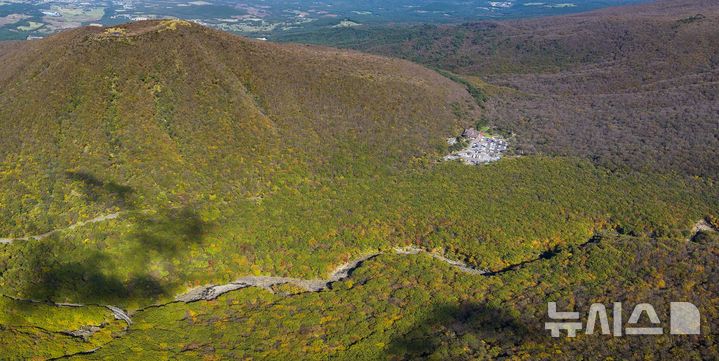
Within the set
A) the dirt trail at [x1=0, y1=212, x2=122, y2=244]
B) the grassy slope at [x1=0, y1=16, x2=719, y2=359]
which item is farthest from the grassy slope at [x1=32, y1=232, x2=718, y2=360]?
the dirt trail at [x1=0, y1=212, x2=122, y2=244]

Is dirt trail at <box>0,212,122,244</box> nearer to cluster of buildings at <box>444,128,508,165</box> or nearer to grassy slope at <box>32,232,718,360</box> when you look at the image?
grassy slope at <box>32,232,718,360</box>

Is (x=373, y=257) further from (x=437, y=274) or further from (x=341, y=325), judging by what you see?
(x=341, y=325)

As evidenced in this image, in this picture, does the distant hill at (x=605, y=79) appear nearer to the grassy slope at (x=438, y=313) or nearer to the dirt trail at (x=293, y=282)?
the grassy slope at (x=438, y=313)

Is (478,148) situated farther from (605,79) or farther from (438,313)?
(605,79)

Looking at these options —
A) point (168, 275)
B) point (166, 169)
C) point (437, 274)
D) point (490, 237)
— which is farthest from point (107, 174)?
point (490, 237)

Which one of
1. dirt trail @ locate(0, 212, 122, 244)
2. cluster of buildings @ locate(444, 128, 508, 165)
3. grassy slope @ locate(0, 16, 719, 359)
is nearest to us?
grassy slope @ locate(0, 16, 719, 359)
